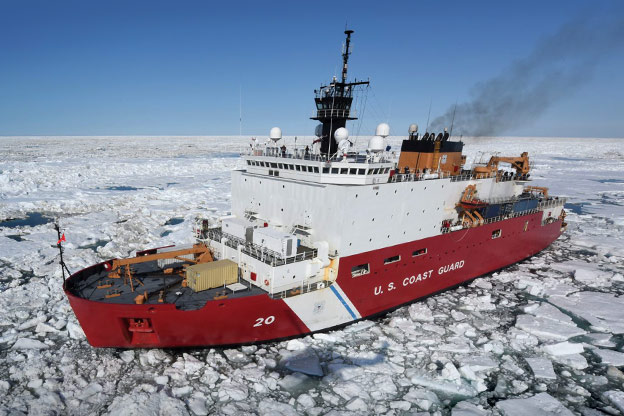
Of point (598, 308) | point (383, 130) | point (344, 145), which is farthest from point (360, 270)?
point (598, 308)

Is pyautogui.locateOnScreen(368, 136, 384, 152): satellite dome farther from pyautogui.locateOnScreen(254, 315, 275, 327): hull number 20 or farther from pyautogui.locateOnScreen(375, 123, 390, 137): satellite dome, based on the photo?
pyautogui.locateOnScreen(254, 315, 275, 327): hull number 20

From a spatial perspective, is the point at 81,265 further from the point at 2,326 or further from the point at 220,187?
the point at 220,187

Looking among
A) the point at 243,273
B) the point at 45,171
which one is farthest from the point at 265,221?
the point at 45,171

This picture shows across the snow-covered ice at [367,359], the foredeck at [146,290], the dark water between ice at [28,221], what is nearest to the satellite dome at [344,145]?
the foredeck at [146,290]

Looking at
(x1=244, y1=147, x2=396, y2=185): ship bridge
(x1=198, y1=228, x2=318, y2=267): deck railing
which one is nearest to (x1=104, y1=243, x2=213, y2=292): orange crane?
(x1=198, y1=228, x2=318, y2=267): deck railing

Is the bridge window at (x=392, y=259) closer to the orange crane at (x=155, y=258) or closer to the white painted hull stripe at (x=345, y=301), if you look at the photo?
the white painted hull stripe at (x=345, y=301)

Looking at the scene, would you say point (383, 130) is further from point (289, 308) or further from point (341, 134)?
point (289, 308)

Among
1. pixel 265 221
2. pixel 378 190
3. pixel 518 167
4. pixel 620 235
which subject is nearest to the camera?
pixel 378 190

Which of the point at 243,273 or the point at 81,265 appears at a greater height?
the point at 243,273
